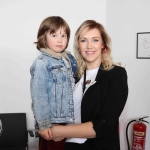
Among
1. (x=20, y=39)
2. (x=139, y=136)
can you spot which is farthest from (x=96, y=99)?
(x=20, y=39)

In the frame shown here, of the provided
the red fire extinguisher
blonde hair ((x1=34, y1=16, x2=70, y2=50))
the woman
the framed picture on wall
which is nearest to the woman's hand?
the woman

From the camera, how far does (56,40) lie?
4.80ft

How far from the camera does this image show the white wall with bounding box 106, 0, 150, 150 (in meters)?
2.48

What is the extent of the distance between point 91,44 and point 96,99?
16.5 inches

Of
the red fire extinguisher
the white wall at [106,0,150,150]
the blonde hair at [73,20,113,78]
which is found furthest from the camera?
the white wall at [106,0,150,150]

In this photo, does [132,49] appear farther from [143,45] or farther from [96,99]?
[96,99]

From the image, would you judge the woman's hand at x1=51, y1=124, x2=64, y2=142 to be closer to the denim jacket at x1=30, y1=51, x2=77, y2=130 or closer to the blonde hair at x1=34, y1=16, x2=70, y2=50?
the denim jacket at x1=30, y1=51, x2=77, y2=130

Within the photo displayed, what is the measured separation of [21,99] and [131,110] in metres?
1.53

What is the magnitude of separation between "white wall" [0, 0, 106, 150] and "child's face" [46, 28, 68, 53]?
4.10 feet

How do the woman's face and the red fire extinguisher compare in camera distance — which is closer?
the woman's face

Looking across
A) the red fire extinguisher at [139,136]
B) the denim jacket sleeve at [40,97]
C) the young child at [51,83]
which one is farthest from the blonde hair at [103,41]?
the red fire extinguisher at [139,136]

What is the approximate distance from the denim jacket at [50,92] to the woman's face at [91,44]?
22 centimetres

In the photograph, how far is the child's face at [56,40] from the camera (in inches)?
57.6

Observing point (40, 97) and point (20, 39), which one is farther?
point (20, 39)
